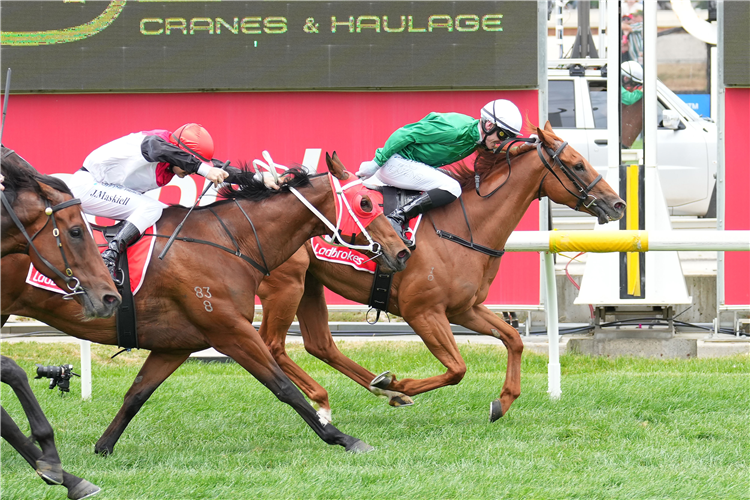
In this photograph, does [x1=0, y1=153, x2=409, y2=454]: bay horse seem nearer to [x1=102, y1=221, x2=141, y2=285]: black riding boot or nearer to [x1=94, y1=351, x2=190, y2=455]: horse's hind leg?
[x1=94, y1=351, x2=190, y2=455]: horse's hind leg

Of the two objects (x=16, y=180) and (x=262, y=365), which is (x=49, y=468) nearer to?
(x=262, y=365)

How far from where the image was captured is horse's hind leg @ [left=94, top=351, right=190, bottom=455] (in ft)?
17.2

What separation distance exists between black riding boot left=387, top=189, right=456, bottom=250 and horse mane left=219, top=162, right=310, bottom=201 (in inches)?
34.9

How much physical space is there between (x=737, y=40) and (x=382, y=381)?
196 inches

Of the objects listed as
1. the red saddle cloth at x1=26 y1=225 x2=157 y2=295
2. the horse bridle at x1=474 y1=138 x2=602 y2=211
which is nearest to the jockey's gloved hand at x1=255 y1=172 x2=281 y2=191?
the red saddle cloth at x1=26 y1=225 x2=157 y2=295

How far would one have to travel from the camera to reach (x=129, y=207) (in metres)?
5.23

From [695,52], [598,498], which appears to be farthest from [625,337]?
[695,52]

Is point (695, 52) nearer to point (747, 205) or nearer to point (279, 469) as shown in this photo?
point (747, 205)

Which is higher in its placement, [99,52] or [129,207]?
[99,52]

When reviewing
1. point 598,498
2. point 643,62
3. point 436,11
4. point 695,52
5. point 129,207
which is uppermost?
point 695,52

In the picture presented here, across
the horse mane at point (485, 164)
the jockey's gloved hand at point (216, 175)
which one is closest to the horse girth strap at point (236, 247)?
the jockey's gloved hand at point (216, 175)

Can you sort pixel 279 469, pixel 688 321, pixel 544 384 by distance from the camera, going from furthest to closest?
pixel 688 321, pixel 544 384, pixel 279 469

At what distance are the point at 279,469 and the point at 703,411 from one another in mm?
2939

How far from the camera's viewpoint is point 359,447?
5.08m
